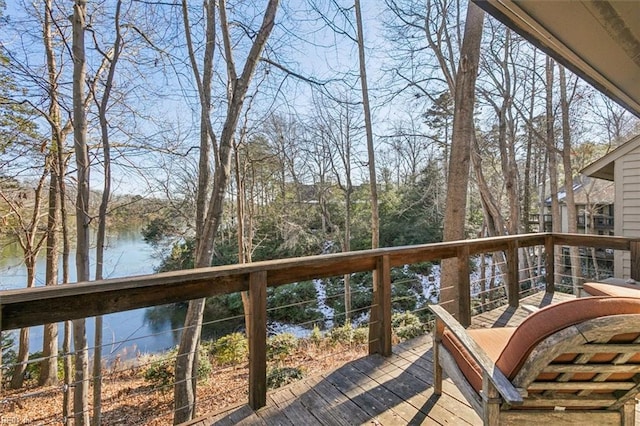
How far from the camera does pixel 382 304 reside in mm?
2430

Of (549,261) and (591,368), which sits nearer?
(591,368)

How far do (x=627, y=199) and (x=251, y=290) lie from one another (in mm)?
6296


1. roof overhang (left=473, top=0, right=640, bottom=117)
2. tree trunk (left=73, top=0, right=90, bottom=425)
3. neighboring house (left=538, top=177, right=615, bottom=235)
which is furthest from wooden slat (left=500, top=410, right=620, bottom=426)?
neighboring house (left=538, top=177, right=615, bottom=235)

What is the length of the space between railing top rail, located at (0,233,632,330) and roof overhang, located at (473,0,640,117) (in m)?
1.73

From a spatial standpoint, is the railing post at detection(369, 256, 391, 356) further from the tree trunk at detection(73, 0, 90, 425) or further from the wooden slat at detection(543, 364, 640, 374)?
the tree trunk at detection(73, 0, 90, 425)

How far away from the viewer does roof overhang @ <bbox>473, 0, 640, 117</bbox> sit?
5.95 ft

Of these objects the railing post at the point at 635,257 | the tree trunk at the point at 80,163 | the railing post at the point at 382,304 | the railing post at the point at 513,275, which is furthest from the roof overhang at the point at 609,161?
the tree trunk at the point at 80,163

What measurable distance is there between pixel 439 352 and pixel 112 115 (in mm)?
6024

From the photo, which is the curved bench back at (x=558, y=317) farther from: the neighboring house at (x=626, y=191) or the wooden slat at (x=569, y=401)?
the neighboring house at (x=626, y=191)

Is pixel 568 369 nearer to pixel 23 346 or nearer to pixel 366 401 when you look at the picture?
pixel 366 401

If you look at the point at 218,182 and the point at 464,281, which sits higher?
the point at 218,182

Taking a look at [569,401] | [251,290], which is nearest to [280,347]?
[251,290]

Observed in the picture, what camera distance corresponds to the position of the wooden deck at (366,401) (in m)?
1.73

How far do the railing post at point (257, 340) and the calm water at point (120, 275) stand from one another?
2.55m
